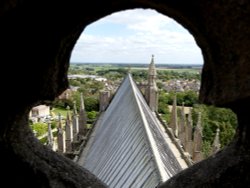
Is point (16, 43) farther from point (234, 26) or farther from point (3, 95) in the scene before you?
point (234, 26)

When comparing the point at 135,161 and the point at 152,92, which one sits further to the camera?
the point at 152,92

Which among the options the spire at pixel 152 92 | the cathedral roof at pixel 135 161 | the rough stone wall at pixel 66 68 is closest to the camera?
the rough stone wall at pixel 66 68

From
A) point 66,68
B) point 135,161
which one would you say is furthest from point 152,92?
point 66,68

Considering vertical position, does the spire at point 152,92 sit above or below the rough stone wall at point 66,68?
below

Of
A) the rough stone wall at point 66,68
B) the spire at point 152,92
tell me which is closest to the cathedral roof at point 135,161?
the rough stone wall at point 66,68

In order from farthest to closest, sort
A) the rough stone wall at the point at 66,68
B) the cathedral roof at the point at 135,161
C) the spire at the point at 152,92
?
the spire at the point at 152,92
the cathedral roof at the point at 135,161
the rough stone wall at the point at 66,68

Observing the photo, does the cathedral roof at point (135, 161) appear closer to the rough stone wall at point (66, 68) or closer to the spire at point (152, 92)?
the rough stone wall at point (66, 68)

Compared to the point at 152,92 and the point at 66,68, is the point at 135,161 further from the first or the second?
the point at 152,92

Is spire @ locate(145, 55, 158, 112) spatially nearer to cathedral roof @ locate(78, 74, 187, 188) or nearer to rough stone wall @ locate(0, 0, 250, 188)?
cathedral roof @ locate(78, 74, 187, 188)
